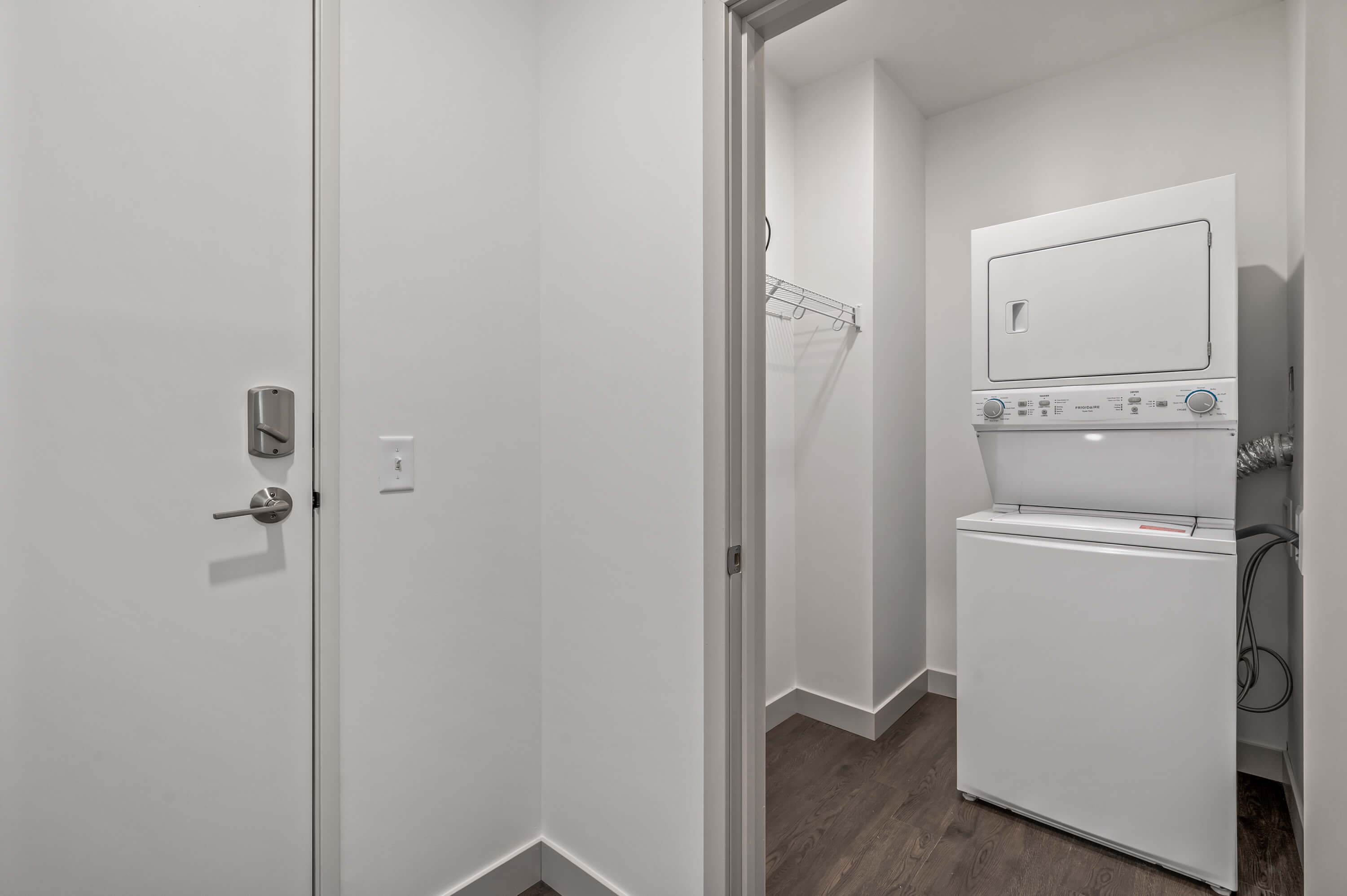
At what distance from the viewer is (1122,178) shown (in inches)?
89.0

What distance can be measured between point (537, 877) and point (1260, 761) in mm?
2301

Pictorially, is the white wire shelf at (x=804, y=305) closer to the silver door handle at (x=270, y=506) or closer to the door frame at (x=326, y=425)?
the door frame at (x=326, y=425)

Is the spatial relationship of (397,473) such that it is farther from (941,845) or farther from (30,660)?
(941,845)

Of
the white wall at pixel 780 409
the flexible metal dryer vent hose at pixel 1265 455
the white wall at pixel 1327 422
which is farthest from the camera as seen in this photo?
the white wall at pixel 780 409

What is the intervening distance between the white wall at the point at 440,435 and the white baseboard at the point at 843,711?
1224mm

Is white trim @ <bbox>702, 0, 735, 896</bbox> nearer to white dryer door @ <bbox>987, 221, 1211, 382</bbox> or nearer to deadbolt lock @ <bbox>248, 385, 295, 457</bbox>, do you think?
deadbolt lock @ <bbox>248, 385, 295, 457</bbox>

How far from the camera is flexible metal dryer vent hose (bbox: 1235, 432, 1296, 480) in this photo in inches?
71.1

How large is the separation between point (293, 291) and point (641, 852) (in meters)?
1.32

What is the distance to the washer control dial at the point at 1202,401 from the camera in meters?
1.60

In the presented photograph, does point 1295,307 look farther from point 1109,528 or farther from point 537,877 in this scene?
point 537,877

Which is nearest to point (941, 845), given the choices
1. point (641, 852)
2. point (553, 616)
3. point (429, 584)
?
point (641, 852)

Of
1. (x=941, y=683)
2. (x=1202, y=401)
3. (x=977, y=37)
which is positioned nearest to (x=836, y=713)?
(x=941, y=683)

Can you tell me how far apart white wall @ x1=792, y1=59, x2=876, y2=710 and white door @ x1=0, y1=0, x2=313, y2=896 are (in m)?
1.84

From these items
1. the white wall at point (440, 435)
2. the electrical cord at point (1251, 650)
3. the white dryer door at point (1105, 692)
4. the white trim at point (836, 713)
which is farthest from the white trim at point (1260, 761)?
the white wall at point (440, 435)
